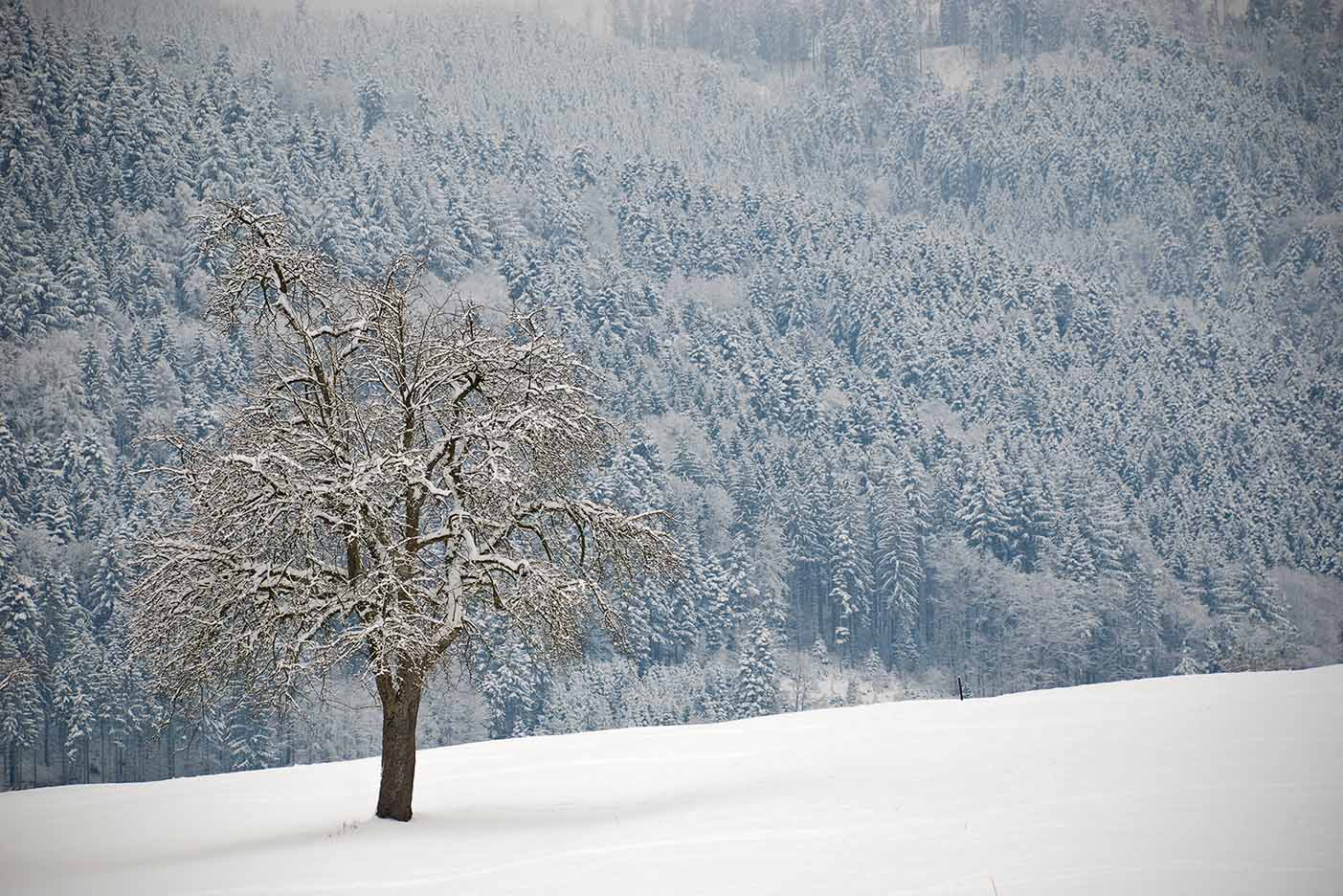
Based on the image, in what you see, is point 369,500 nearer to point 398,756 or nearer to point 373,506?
point 373,506

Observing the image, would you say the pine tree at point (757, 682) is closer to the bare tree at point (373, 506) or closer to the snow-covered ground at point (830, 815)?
the snow-covered ground at point (830, 815)

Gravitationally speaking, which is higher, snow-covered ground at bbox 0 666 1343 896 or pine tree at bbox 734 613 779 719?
snow-covered ground at bbox 0 666 1343 896

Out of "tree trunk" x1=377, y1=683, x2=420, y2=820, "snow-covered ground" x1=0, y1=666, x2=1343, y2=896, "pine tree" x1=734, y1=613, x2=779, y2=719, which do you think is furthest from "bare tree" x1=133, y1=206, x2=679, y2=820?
"pine tree" x1=734, y1=613, x2=779, y2=719

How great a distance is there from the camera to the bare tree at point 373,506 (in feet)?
62.0

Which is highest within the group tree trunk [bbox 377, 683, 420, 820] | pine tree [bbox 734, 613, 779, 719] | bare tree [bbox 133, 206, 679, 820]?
bare tree [bbox 133, 206, 679, 820]

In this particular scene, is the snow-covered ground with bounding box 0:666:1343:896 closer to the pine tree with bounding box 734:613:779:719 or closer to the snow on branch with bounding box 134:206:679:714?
the snow on branch with bounding box 134:206:679:714

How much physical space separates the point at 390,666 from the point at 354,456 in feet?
10.8

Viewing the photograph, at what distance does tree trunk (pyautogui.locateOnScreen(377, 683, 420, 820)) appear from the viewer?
20016 millimetres

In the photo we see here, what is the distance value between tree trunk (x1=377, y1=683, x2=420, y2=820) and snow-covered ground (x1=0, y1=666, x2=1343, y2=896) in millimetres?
436

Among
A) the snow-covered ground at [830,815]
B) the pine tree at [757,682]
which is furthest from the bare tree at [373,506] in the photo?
the pine tree at [757,682]

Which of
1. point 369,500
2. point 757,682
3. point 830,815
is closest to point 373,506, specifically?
point 369,500

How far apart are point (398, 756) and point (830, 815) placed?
271 inches

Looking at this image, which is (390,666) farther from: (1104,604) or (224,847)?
(1104,604)

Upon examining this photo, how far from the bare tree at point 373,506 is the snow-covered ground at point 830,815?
2533 millimetres
